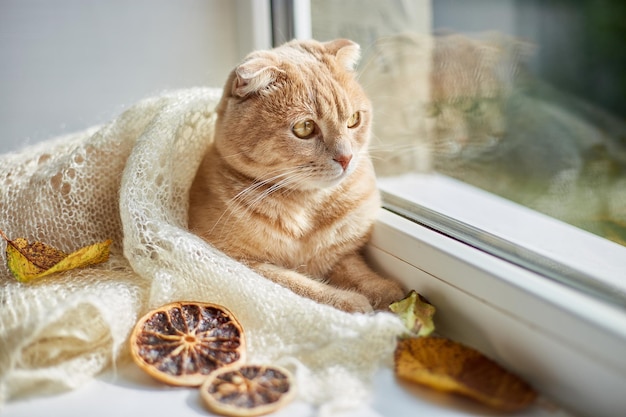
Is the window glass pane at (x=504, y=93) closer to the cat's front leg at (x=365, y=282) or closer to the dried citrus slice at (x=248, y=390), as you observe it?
the cat's front leg at (x=365, y=282)

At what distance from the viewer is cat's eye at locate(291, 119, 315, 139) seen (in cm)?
117

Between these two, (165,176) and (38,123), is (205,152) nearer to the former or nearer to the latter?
(165,176)

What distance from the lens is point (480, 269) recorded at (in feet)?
3.23

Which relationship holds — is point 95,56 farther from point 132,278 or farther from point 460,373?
point 460,373

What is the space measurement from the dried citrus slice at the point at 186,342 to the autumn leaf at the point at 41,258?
0.71ft

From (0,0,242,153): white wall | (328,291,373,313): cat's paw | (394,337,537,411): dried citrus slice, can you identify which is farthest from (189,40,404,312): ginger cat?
(0,0,242,153): white wall

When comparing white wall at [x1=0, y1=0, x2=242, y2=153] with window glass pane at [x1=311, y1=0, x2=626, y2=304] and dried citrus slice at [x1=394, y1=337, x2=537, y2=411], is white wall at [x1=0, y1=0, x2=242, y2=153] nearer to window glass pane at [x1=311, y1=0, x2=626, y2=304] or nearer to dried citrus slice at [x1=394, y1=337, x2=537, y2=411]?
window glass pane at [x1=311, y1=0, x2=626, y2=304]

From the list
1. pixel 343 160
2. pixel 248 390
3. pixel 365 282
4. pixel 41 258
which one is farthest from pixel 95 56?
pixel 248 390

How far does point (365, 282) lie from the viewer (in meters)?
1.23

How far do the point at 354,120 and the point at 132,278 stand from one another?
0.55m

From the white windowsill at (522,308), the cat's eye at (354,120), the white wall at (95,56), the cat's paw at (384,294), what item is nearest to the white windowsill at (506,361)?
the white windowsill at (522,308)

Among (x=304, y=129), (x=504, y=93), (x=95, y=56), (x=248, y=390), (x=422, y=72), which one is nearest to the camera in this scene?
(x=248, y=390)

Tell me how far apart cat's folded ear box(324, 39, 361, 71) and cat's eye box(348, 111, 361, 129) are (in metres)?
0.11

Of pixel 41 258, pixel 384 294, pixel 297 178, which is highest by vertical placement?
pixel 297 178
